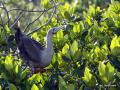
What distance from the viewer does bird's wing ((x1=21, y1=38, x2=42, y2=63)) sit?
3.54m

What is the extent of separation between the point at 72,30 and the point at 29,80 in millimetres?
1036

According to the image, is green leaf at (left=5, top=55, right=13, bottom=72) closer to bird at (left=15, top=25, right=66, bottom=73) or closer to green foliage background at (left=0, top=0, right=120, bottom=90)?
green foliage background at (left=0, top=0, right=120, bottom=90)

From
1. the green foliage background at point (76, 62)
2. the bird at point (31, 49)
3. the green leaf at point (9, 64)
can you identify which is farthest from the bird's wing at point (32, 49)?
the green leaf at point (9, 64)

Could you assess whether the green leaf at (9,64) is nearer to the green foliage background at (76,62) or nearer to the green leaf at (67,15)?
the green foliage background at (76,62)

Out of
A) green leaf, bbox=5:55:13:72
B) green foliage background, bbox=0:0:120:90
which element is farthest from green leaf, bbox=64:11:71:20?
green leaf, bbox=5:55:13:72

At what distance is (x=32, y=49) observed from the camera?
11.7ft

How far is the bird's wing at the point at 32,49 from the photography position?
11.6ft

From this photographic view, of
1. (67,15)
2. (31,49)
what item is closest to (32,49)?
(31,49)

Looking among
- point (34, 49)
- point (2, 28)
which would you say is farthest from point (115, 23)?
point (2, 28)

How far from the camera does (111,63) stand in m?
2.97

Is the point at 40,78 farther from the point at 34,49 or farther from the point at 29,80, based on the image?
the point at 34,49

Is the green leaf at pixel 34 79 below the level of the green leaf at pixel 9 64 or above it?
below

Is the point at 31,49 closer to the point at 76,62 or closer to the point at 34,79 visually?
the point at 76,62

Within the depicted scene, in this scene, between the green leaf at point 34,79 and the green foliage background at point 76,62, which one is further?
the green leaf at point 34,79
